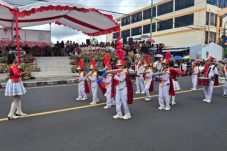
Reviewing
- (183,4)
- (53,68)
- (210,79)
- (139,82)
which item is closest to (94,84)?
(139,82)

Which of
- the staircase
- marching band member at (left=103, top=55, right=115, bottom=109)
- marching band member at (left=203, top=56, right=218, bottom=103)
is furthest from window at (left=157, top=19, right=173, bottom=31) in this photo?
marching band member at (left=103, top=55, right=115, bottom=109)

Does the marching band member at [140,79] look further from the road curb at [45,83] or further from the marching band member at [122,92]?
the road curb at [45,83]

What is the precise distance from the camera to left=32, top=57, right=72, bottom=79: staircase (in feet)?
55.0

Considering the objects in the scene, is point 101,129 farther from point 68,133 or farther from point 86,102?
point 86,102

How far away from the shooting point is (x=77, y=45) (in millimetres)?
24578

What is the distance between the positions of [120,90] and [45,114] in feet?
7.76

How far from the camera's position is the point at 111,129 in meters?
5.69

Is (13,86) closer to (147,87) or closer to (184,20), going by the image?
(147,87)

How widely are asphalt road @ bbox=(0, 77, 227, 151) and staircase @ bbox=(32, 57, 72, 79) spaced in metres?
8.23

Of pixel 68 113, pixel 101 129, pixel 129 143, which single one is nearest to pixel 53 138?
pixel 101 129

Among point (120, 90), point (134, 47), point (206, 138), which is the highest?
point (134, 47)

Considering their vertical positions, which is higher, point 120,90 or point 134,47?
point 134,47

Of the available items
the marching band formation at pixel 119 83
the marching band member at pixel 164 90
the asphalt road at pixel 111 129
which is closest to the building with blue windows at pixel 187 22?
the marching band formation at pixel 119 83

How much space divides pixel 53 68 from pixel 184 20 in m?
29.6
